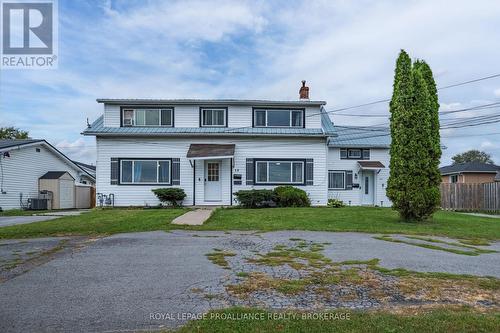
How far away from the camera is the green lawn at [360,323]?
12.6 feet

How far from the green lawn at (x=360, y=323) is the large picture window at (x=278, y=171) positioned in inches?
626

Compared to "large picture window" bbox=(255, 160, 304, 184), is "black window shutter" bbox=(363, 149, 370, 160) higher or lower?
higher

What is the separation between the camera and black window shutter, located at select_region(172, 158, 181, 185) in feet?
65.4

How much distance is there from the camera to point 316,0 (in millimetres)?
13445

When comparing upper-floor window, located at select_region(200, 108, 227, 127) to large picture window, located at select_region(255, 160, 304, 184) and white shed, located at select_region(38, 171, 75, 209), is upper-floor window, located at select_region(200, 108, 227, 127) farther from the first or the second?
white shed, located at select_region(38, 171, 75, 209)

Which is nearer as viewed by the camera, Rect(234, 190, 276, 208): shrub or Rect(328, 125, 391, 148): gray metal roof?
Rect(234, 190, 276, 208): shrub

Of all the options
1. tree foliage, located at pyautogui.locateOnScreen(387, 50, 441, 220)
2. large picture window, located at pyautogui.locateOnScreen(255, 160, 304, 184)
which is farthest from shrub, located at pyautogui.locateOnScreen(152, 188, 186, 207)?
tree foliage, located at pyautogui.locateOnScreen(387, 50, 441, 220)

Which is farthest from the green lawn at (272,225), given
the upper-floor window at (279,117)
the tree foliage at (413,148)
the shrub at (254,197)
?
the upper-floor window at (279,117)

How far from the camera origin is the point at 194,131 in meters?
20.0

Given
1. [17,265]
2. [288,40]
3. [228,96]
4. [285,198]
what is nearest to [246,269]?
[17,265]

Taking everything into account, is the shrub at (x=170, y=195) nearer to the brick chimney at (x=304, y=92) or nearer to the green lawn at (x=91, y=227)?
the green lawn at (x=91, y=227)

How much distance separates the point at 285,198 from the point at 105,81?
39.0 feet

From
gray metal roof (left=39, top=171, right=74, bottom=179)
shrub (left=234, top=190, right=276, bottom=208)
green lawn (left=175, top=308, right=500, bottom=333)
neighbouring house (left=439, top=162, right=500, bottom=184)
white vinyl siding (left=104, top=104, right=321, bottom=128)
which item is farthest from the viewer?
neighbouring house (left=439, top=162, right=500, bottom=184)

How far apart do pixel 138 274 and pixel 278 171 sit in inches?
569
